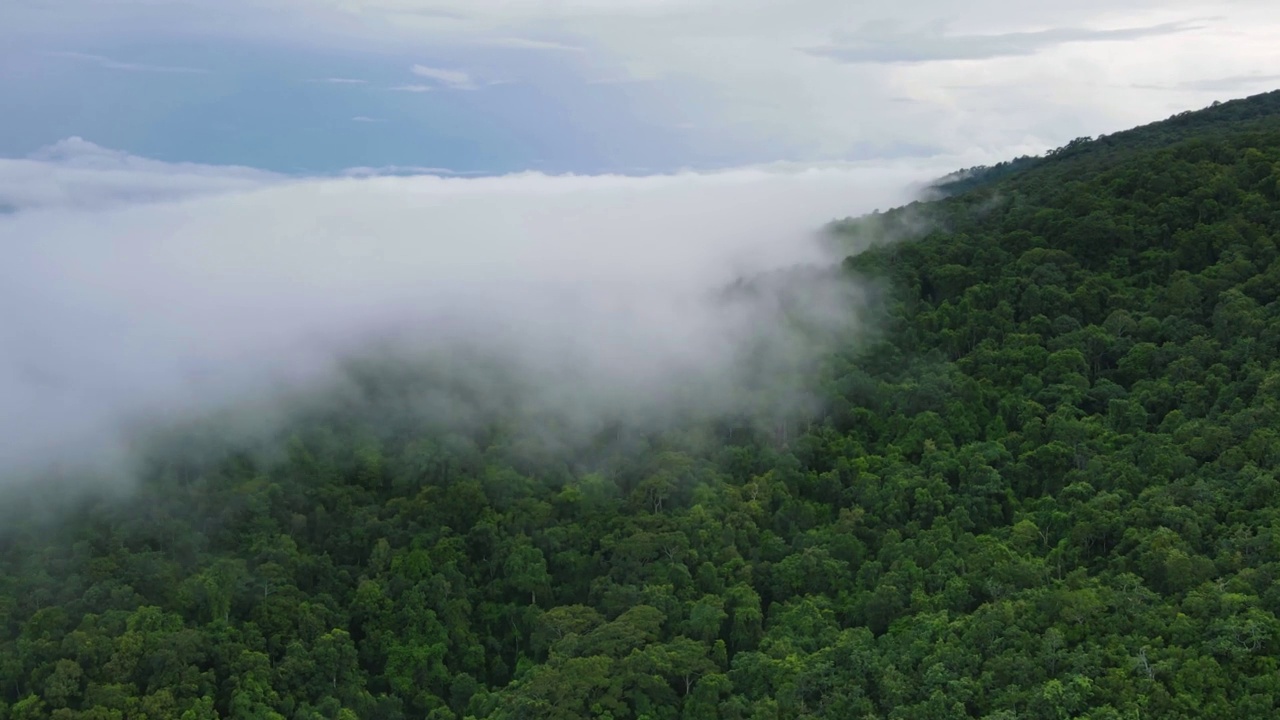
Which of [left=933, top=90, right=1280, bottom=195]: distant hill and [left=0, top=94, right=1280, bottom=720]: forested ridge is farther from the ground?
[left=933, top=90, right=1280, bottom=195]: distant hill

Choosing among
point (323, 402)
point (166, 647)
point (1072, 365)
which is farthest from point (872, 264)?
point (166, 647)

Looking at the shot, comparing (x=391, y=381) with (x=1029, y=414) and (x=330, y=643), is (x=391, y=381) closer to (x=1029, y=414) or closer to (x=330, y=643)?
(x=330, y=643)

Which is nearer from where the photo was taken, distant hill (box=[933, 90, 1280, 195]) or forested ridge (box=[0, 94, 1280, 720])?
forested ridge (box=[0, 94, 1280, 720])

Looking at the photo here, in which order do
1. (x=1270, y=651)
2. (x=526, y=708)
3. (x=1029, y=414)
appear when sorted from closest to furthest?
(x=1270, y=651), (x=526, y=708), (x=1029, y=414)

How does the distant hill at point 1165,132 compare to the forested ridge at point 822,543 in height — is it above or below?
above

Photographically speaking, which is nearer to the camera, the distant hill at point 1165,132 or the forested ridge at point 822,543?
the forested ridge at point 822,543

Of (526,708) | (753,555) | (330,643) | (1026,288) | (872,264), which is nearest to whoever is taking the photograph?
(526,708)

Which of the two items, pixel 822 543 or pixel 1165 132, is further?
pixel 1165 132

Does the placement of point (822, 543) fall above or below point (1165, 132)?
below
